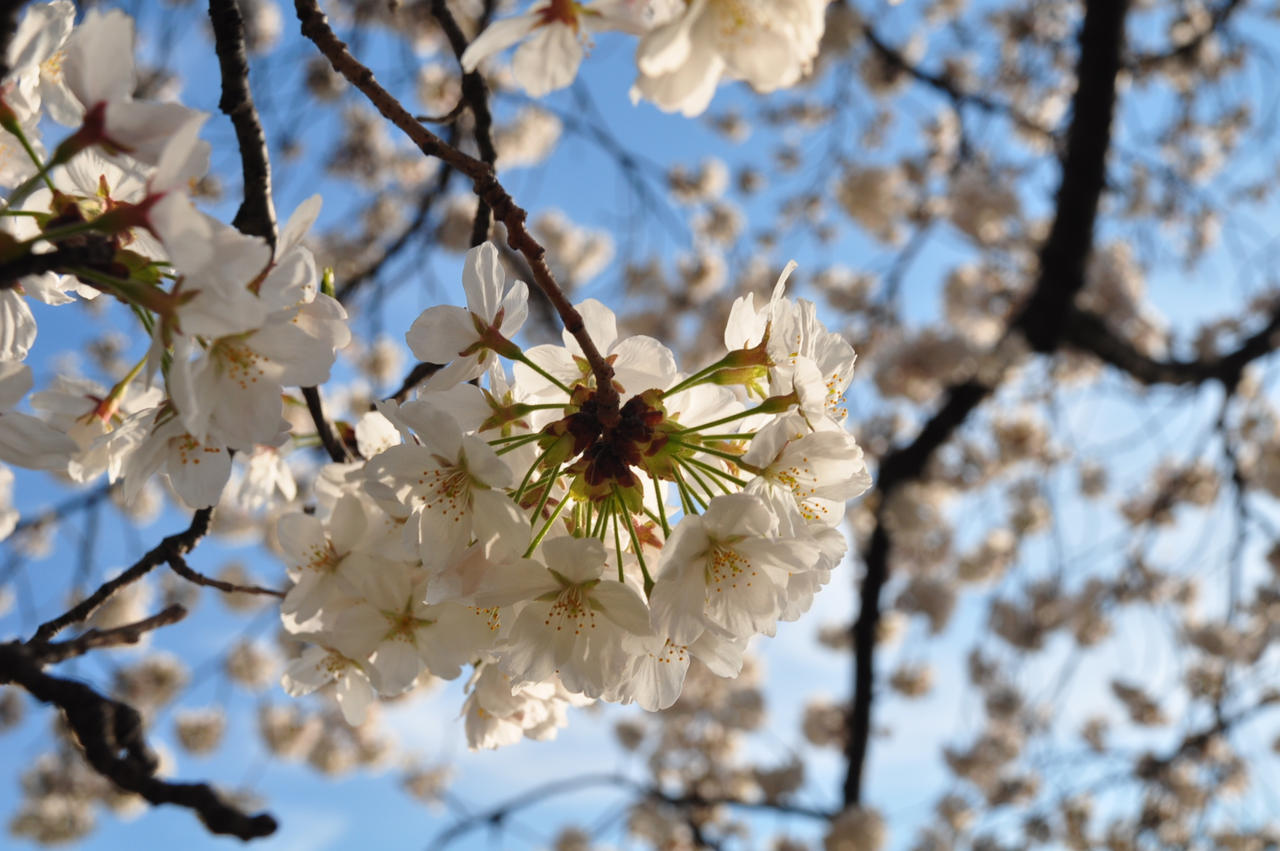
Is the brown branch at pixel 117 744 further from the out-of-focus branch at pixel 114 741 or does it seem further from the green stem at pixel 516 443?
the green stem at pixel 516 443

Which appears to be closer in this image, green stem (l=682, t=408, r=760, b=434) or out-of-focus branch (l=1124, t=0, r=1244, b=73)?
green stem (l=682, t=408, r=760, b=434)

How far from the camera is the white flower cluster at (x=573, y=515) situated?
783 mm

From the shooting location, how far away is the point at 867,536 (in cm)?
493

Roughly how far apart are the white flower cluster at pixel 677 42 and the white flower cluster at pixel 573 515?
9.5 inches

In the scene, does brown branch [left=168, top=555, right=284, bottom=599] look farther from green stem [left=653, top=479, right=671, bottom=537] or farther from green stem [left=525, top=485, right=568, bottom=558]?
green stem [left=653, top=479, right=671, bottom=537]

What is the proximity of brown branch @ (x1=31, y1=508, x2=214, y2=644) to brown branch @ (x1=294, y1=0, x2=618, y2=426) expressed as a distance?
449 mm

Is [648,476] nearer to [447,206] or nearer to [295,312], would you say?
[295,312]

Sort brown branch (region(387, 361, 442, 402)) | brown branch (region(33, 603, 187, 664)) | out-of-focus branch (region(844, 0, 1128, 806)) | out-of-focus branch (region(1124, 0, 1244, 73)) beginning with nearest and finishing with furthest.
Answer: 1. brown branch (region(33, 603, 187, 664))
2. brown branch (region(387, 361, 442, 402))
3. out-of-focus branch (region(844, 0, 1128, 806))
4. out-of-focus branch (region(1124, 0, 1244, 73))

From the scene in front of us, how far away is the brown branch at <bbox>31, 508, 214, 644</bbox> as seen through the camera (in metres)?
0.81

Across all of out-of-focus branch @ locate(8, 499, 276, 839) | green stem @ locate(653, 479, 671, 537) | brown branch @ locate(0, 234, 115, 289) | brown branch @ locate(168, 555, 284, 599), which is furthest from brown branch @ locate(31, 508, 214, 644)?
green stem @ locate(653, 479, 671, 537)

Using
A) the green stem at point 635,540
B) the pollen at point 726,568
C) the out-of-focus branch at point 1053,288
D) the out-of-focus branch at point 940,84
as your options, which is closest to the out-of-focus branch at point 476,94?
the green stem at point 635,540

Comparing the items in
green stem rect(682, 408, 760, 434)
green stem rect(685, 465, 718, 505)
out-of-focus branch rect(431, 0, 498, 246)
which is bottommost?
green stem rect(685, 465, 718, 505)

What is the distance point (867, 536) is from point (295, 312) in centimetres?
458

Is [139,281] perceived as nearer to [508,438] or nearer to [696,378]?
[508,438]
